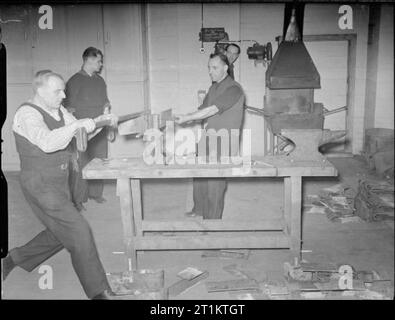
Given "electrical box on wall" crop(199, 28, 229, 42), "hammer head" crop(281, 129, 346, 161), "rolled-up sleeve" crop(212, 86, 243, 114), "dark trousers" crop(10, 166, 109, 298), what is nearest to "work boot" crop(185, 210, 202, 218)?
"rolled-up sleeve" crop(212, 86, 243, 114)

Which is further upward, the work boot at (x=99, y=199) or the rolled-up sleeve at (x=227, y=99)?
the rolled-up sleeve at (x=227, y=99)

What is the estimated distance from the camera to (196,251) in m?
3.86

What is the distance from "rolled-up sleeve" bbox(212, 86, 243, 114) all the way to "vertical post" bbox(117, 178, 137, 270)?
1053 mm

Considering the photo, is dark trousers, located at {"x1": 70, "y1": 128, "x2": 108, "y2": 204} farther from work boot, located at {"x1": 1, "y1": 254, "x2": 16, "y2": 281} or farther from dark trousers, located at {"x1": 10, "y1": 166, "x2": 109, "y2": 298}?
dark trousers, located at {"x1": 10, "y1": 166, "x2": 109, "y2": 298}

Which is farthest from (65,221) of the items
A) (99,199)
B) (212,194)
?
(99,199)

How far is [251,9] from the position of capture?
6.10 metres

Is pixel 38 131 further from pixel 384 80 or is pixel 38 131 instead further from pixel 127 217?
pixel 384 80

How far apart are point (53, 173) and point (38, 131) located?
34 cm

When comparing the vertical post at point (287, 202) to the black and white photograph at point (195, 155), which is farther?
the vertical post at point (287, 202)

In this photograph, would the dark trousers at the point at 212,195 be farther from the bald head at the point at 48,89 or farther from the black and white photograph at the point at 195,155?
the bald head at the point at 48,89

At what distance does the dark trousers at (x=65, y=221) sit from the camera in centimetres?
294

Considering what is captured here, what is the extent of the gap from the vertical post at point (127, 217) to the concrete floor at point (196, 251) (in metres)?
0.19

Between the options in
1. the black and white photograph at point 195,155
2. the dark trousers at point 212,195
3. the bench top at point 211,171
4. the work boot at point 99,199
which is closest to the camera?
the black and white photograph at point 195,155

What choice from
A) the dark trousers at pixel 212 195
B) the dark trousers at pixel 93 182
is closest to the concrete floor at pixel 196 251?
the dark trousers at pixel 93 182
